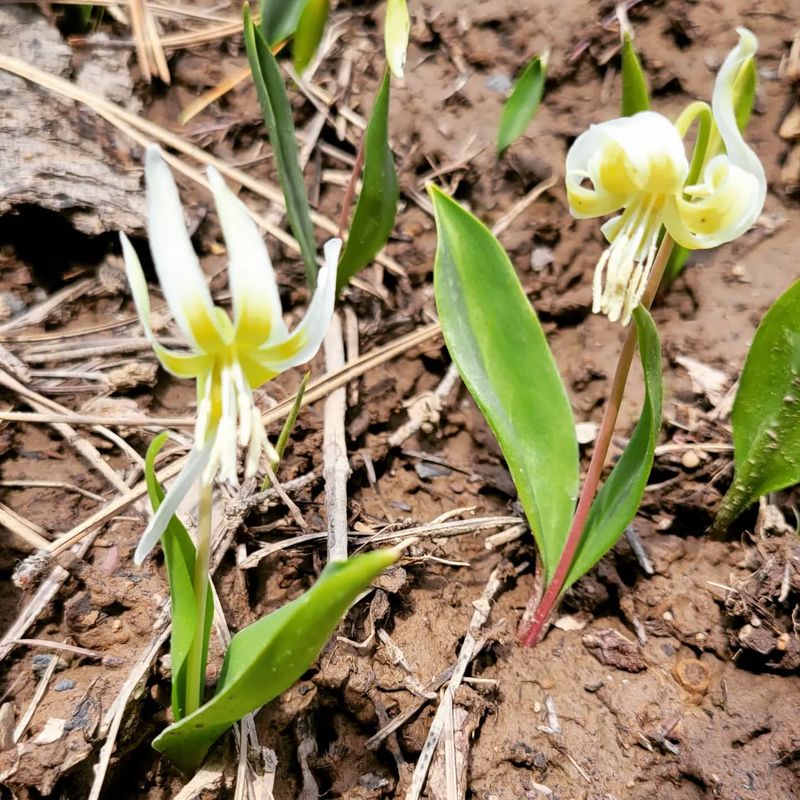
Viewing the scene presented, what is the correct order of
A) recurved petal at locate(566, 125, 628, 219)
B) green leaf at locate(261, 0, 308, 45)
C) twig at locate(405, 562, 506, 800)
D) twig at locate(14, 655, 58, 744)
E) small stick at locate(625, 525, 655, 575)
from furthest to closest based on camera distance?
green leaf at locate(261, 0, 308, 45) → small stick at locate(625, 525, 655, 575) → twig at locate(405, 562, 506, 800) → twig at locate(14, 655, 58, 744) → recurved petal at locate(566, 125, 628, 219)

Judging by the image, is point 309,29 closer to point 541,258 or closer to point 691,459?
point 541,258

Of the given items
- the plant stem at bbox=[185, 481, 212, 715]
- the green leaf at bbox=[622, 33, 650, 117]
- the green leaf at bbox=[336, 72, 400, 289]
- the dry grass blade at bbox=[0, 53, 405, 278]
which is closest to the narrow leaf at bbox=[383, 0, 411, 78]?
the green leaf at bbox=[336, 72, 400, 289]

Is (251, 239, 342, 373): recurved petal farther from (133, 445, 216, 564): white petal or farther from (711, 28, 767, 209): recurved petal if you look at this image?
(711, 28, 767, 209): recurved petal

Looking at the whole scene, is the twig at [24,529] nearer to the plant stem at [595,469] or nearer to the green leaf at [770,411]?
the plant stem at [595,469]

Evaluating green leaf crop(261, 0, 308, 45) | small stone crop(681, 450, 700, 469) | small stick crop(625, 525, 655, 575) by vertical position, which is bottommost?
small stick crop(625, 525, 655, 575)

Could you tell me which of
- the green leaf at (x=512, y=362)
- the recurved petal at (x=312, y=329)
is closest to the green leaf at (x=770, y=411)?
the green leaf at (x=512, y=362)

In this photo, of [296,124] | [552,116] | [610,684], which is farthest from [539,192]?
[610,684]

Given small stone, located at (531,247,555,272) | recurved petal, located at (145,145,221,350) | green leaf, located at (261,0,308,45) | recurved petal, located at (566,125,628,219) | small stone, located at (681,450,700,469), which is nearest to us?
recurved petal, located at (145,145,221,350)
